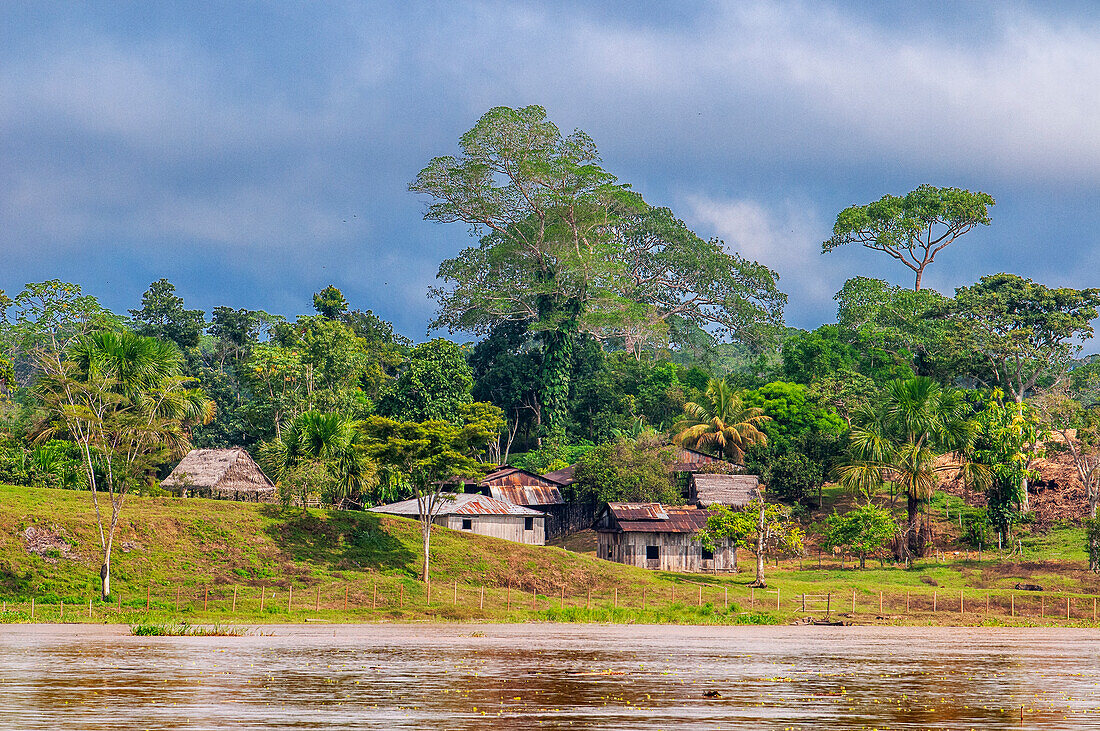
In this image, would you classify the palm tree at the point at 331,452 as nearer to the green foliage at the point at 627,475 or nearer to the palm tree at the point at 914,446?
the green foliage at the point at 627,475

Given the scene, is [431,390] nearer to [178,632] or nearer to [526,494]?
[526,494]

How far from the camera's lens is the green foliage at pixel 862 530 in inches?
2461

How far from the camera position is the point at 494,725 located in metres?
16.6

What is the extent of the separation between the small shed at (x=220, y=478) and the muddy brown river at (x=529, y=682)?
30.2 m

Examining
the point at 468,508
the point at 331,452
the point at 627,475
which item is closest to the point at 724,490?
the point at 627,475

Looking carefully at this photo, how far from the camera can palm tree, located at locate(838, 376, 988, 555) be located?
66.8 meters

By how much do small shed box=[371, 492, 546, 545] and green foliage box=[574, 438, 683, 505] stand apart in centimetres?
504

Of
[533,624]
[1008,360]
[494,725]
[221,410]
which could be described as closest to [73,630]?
[533,624]

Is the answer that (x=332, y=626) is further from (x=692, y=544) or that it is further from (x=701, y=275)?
(x=701, y=275)

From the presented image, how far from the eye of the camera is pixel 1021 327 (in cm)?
8444

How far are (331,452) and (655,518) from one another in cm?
1957

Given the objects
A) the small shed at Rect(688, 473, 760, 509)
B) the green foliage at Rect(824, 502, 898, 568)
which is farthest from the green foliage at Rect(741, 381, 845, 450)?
the green foliage at Rect(824, 502, 898, 568)

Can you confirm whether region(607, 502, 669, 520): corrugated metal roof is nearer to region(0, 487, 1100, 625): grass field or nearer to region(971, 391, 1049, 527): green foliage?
region(0, 487, 1100, 625): grass field

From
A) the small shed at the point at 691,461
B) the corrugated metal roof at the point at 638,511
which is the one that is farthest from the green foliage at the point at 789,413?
the corrugated metal roof at the point at 638,511
